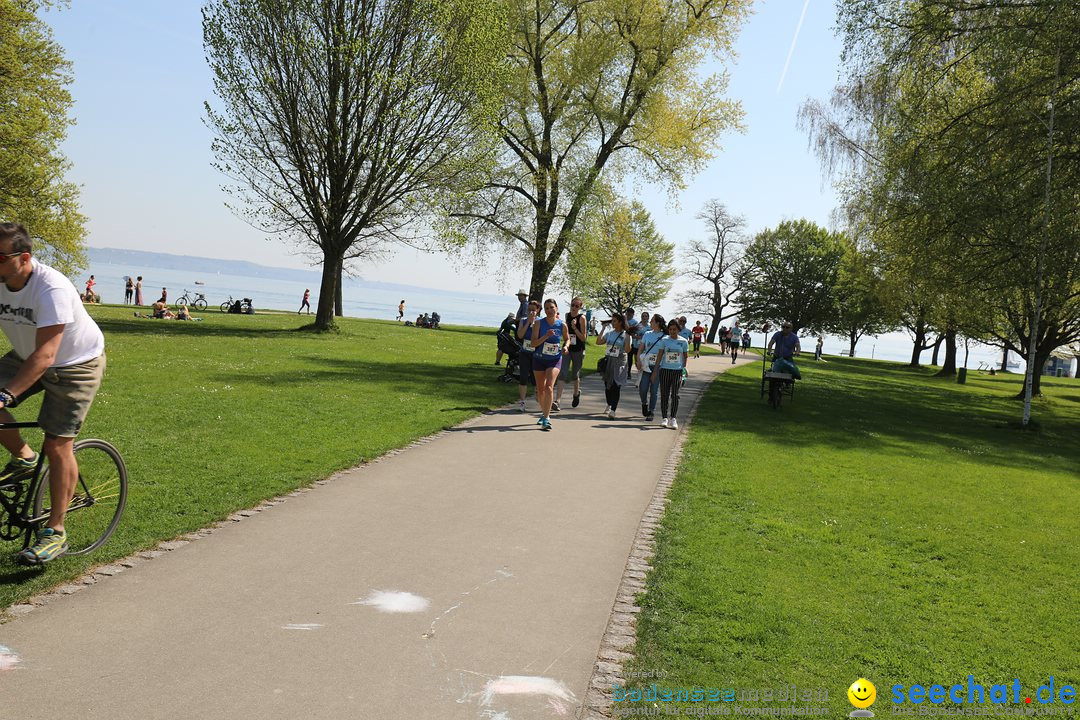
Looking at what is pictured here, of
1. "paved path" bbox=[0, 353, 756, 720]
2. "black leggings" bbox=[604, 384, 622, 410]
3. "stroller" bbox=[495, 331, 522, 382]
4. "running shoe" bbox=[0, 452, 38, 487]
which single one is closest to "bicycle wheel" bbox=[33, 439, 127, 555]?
"running shoe" bbox=[0, 452, 38, 487]

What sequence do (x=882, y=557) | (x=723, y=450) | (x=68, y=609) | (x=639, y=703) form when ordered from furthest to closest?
(x=723, y=450), (x=882, y=557), (x=68, y=609), (x=639, y=703)

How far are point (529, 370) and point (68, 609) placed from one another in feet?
36.9

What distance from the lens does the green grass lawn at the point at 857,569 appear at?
4648 mm

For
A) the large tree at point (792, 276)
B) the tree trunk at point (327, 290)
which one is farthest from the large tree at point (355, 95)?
the large tree at point (792, 276)

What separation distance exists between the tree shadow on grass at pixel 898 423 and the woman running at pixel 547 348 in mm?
3537

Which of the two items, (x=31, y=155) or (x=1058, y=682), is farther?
(x=31, y=155)

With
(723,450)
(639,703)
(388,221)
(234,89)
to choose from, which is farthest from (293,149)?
(639,703)

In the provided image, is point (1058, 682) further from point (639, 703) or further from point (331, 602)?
point (331, 602)

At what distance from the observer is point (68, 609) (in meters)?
4.51

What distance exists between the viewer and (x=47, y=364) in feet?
15.2

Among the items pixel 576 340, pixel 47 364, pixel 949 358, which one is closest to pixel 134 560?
pixel 47 364

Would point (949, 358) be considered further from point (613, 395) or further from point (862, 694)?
point (862, 694)

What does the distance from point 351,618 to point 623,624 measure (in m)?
1.63

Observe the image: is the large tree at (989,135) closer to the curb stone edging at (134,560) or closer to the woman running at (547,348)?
the woman running at (547,348)
